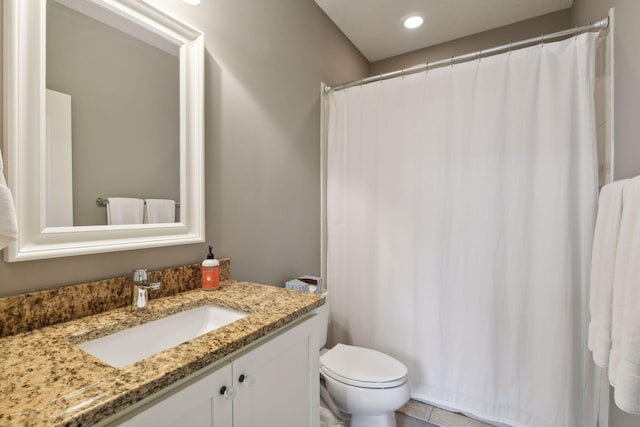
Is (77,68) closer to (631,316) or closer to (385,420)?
(631,316)

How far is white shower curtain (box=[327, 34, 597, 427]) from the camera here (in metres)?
1.50

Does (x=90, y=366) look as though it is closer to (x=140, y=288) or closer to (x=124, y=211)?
(x=140, y=288)

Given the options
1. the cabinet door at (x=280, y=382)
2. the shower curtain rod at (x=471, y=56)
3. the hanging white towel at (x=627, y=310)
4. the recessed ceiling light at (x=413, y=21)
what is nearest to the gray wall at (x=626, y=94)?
the shower curtain rod at (x=471, y=56)

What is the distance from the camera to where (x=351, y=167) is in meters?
2.13

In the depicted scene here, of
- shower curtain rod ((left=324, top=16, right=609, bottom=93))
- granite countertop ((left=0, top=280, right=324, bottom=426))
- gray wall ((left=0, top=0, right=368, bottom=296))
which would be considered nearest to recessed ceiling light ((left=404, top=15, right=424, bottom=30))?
shower curtain rod ((left=324, top=16, right=609, bottom=93))

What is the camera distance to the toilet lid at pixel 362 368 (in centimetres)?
144

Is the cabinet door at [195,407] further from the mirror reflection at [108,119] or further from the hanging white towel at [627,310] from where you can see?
the hanging white towel at [627,310]

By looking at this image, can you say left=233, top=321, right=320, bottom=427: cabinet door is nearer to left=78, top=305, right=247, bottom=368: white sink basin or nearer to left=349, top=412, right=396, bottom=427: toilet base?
left=78, top=305, right=247, bottom=368: white sink basin

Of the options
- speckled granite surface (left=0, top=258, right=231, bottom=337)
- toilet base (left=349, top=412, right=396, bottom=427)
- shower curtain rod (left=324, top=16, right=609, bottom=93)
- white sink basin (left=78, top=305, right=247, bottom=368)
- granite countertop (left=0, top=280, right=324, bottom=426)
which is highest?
shower curtain rod (left=324, top=16, right=609, bottom=93)

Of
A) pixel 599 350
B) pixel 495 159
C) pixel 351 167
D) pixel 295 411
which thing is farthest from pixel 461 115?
pixel 295 411

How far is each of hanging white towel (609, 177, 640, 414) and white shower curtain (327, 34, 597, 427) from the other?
0.56 metres

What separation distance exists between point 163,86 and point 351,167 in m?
1.28

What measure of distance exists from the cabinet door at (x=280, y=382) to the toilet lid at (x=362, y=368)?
396mm

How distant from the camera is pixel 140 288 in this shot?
99cm
